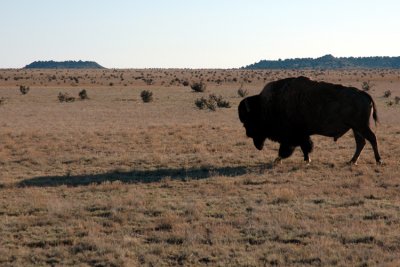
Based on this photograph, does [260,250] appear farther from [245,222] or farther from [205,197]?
[205,197]

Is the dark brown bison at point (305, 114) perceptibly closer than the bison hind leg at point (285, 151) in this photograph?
Yes

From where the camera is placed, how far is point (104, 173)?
14.9 meters

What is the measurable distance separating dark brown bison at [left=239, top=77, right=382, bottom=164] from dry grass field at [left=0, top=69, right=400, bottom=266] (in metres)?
0.69

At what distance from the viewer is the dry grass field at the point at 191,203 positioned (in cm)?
812

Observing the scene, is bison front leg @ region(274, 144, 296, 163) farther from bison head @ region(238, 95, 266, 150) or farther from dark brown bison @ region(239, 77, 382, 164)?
bison head @ region(238, 95, 266, 150)

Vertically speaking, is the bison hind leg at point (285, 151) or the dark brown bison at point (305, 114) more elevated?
the dark brown bison at point (305, 114)

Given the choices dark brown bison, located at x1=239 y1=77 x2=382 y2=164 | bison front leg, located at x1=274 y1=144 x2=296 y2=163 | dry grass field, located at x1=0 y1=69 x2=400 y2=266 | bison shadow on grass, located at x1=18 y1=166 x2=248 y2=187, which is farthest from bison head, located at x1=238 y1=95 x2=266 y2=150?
bison shadow on grass, located at x1=18 y1=166 x2=248 y2=187

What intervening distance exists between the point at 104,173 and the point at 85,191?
232cm

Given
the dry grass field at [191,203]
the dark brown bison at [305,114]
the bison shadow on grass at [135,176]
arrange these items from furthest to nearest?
the dark brown bison at [305,114] < the bison shadow on grass at [135,176] < the dry grass field at [191,203]

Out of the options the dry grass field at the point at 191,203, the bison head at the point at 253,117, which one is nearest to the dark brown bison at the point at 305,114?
the bison head at the point at 253,117

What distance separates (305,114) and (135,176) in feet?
15.9

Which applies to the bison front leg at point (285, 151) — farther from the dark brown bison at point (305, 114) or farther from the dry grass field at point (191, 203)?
the dry grass field at point (191, 203)

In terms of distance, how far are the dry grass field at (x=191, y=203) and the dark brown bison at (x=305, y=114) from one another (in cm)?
69

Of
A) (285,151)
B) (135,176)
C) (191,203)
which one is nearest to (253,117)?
(285,151)
